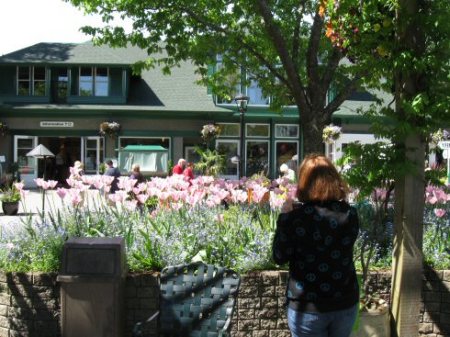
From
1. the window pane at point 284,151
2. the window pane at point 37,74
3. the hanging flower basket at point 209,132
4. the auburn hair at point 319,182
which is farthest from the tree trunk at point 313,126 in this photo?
the window pane at point 37,74

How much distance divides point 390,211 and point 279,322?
2301 mm

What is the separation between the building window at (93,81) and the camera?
1111 inches

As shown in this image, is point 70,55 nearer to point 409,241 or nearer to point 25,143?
point 25,143

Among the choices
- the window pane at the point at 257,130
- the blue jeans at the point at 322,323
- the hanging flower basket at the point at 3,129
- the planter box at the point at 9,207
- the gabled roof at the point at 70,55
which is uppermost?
A: the gabled roof at the point at 70,55

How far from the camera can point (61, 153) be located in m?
27.9

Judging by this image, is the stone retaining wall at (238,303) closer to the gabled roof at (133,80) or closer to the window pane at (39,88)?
the gabled roof at (133,80)

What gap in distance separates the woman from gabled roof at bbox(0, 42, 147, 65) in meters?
25.4

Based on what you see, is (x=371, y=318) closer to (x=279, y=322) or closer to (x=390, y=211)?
(x=279, y=322)

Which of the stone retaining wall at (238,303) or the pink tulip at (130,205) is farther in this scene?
the pink tulip at (130,205)

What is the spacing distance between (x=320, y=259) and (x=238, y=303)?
2067 mm

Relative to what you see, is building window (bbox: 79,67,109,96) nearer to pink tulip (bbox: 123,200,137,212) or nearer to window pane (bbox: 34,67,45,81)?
window pane (bbox: 34,67,45,81)

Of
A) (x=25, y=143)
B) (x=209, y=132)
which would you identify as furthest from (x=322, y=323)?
(x=25, y=143)

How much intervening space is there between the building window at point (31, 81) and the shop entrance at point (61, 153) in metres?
2.41

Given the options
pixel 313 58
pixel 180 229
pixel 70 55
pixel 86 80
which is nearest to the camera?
pixel 180 229
